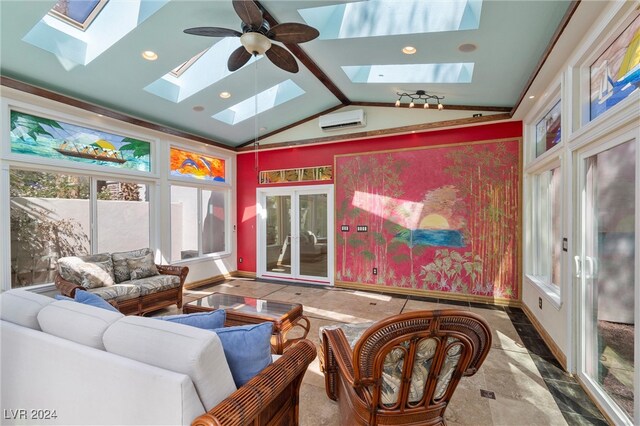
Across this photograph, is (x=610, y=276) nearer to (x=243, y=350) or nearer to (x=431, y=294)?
(x=243, y=350)

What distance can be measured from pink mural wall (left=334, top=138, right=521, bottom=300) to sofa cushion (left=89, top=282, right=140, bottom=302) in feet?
10.9

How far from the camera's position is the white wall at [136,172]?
129 inches

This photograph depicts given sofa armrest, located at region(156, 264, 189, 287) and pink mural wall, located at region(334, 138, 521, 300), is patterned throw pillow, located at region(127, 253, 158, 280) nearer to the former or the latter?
sofa armrest, located at region(156, 264, 189, 287)

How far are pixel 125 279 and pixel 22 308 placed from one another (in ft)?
8.59

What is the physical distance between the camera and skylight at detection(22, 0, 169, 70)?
2.87 meters

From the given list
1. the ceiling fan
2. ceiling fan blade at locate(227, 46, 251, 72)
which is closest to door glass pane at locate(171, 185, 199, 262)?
ceiling fan blade at locate(227, 46, 251, 72)

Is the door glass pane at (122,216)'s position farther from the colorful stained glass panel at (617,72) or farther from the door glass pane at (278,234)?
the colorful stained glass panel at (617,72)

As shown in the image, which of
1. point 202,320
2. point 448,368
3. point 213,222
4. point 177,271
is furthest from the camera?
point 213,222

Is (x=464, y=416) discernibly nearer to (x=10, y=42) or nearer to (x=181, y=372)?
(x=181, y=372)

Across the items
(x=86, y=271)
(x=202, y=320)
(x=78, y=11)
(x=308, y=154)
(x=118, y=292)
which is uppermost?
(x=78, y=11)

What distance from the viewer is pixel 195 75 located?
13.8 feet

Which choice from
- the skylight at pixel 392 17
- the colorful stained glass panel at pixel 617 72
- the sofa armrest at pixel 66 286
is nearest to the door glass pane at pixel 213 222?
the sofa armrest at pixel 66 286

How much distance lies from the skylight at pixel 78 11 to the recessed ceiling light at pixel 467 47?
365 centimetres

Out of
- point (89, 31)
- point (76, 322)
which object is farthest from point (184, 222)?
point (76, 322)
